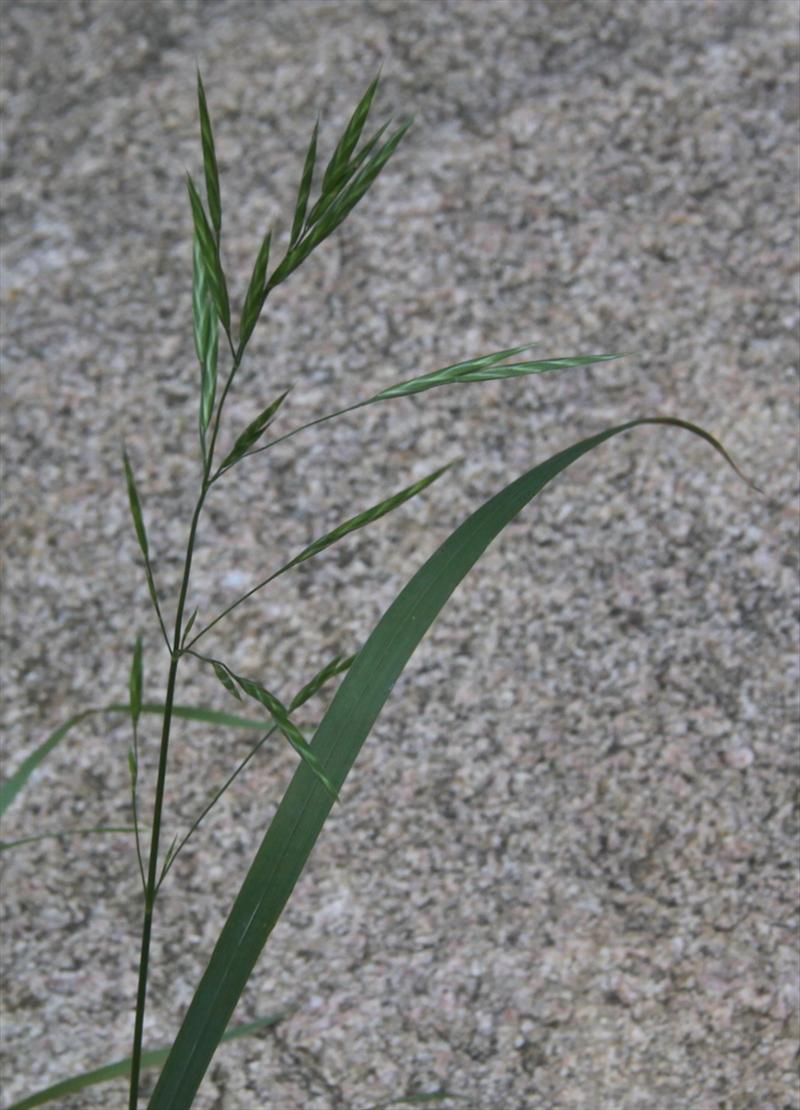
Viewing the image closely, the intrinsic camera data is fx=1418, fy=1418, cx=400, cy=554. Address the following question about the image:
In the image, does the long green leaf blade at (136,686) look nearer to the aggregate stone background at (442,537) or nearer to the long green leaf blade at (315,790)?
the long green leaf blade at (315,790)

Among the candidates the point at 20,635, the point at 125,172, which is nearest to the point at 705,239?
the point at 125,172

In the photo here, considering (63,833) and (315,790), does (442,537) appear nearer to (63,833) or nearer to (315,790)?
(63,833)

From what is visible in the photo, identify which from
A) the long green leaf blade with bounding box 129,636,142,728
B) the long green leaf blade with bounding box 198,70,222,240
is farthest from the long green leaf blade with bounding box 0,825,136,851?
the long green leaf blade with bounding box 198,70,222,240

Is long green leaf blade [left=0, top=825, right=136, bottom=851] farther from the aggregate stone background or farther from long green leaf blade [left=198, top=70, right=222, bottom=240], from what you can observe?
long green leaf blade [left=198, top=70, right=222, bottom=240]

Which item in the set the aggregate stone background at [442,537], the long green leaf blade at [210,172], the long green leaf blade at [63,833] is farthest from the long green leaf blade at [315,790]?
the aggregate stone background at [442,537]

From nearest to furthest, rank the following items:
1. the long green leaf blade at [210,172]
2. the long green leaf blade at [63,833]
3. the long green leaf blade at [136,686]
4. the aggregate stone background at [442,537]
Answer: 1. the long green leaf blade at [210,172]
2. the long green leaf blade at [136,686]
3. the long green leaf blade at [63,833]
4. the aggregate stone background at [442,537]

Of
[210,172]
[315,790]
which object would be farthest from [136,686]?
[210,172]
